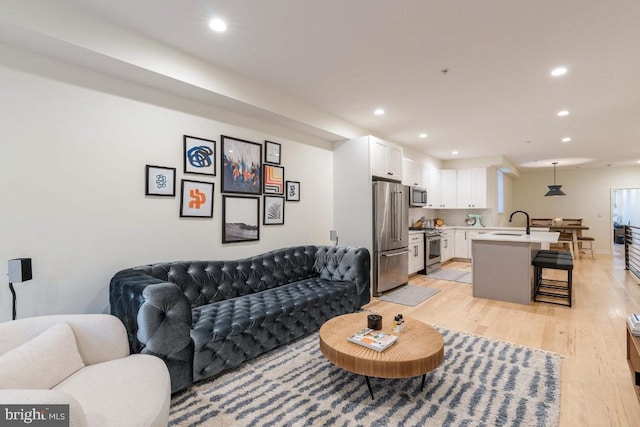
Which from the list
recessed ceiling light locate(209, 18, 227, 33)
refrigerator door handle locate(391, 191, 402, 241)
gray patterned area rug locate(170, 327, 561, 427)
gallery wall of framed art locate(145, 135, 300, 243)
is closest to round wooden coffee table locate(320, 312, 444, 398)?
gray patterned area rug locate(170, 327, 561, 427)

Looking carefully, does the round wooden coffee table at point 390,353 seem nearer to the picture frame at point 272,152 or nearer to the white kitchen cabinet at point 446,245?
the picture frame at point 272,152

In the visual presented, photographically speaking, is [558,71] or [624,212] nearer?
[558,71]

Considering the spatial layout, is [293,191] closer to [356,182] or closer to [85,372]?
[356,182]

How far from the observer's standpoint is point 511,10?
7.13ft

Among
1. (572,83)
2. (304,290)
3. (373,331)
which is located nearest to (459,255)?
(572,83)

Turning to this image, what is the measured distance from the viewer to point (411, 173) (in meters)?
6.43

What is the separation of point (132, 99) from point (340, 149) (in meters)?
2.95

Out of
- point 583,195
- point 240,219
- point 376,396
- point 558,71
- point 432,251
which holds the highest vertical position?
point 558,71

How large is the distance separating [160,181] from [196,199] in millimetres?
393

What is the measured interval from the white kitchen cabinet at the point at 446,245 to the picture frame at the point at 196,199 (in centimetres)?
540

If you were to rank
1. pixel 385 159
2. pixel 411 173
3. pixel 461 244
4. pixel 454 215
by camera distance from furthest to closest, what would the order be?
pixel 454 215 < pixel 461 244 < pixel 411 173 < pixel 385 159

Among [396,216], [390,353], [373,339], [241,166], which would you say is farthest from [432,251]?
[390,353]

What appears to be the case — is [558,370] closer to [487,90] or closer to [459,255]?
[487,90]

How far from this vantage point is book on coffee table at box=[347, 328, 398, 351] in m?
2.07
